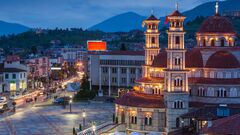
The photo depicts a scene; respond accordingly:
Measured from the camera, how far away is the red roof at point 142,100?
6681 cm

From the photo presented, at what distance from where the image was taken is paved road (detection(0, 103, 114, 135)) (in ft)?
227

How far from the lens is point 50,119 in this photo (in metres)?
79.1

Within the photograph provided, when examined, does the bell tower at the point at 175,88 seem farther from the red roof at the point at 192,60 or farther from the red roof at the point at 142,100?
the red roof at the point at 192,60

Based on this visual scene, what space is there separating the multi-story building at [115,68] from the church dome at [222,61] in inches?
1609

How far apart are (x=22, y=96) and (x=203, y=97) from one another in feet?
170

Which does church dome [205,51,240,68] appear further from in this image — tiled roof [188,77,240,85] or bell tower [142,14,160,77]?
bell tower [142,14,160,77]

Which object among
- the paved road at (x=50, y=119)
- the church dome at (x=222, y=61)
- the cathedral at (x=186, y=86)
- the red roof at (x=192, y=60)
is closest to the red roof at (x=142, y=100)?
the cathedral at (x=186, y=86)

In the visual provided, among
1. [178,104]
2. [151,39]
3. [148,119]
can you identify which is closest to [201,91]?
[178,104]

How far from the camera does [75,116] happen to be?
81.8 m

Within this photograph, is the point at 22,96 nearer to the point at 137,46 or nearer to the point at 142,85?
the point at 142,85

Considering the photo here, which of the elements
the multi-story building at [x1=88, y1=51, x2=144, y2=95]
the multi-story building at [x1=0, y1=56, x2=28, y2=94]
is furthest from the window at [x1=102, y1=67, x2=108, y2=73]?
the multi-story building at [x1=0, y1=56, x2=28, y2=94]

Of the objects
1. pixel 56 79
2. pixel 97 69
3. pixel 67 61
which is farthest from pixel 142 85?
pixel 67 61

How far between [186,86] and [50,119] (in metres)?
23.8

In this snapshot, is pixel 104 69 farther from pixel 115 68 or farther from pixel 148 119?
pixel 148 119
